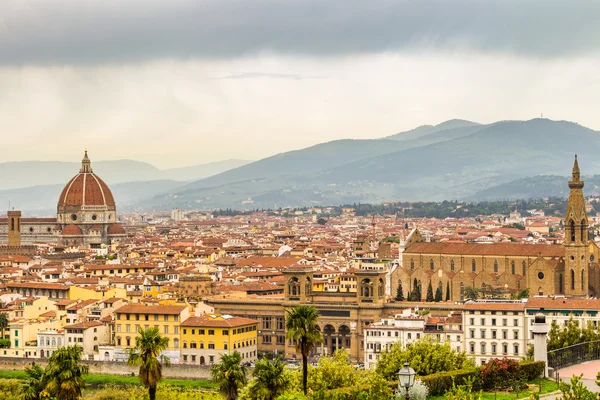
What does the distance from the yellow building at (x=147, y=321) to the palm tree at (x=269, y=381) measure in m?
25.1

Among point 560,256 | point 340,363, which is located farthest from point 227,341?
point 560,256

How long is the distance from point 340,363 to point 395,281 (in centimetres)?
3783

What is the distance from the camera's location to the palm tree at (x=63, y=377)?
36156mm

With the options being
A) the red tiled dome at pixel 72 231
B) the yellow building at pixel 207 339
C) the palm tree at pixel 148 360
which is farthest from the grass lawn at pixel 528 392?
the red tiled dome at pixel 72 231

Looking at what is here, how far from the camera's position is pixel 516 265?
7988 cm

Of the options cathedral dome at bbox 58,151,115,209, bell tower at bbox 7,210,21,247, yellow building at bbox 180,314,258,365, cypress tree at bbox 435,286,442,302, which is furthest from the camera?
cathedral dome at bbox 58,151,115,209

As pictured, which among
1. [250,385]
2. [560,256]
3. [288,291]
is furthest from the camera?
[560,256]

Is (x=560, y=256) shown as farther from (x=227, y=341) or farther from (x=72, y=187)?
(x=72, y=187)

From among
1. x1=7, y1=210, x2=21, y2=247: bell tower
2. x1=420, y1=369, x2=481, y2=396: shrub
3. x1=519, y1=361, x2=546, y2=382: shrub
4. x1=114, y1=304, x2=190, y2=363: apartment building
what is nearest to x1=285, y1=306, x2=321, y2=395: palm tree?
x1=420, y1=369, x2=481, y2=396: shrub

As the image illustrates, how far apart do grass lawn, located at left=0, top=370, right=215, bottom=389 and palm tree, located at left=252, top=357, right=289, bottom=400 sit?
19897mm

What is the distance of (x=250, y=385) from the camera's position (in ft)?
121

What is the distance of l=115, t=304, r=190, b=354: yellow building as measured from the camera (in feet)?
202

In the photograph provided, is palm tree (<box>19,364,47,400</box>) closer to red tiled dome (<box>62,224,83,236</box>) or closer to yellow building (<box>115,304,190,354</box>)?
yellow building (<box>115,304,190,354</box>)

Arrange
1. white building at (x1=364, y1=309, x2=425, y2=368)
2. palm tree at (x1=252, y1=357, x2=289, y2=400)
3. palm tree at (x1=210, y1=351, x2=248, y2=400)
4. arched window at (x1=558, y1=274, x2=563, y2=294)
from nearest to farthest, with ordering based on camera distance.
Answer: palm tree at (x1=252, y1=357, x2=289, y2=400) < palm tree at (x1=210, y1=351, x2=248, y2=400) < white building at (x1=364, y1=309, x2=425, y2=368) < arched window at (x1=558, y1=274, x2=563, y2=294)
